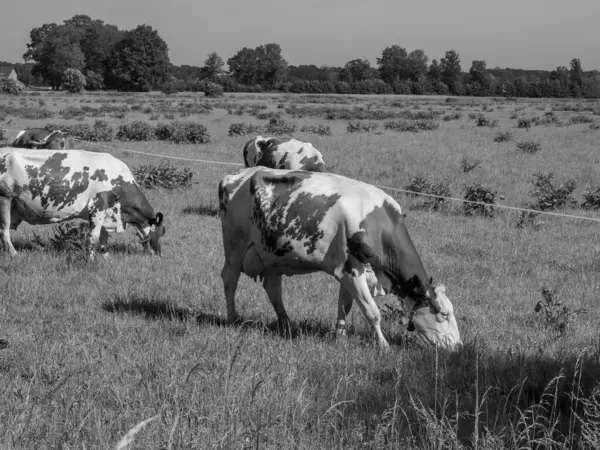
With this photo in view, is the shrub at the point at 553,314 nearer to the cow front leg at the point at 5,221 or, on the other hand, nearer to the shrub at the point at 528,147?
the cow front leg at the point at 5,221

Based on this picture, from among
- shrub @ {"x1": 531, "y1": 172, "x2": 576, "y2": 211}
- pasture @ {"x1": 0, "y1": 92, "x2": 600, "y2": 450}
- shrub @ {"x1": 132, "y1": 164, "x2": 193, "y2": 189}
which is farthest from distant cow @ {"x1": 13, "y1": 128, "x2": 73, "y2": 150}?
shrub @ {"x1": 531, "y1": 172, "x2": 576, "y2": 211}

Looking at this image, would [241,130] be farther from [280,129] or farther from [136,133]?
[136,133]

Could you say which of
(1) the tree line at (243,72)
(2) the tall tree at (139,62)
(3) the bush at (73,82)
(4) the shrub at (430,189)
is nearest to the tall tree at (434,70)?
(1) the tree line at (243,72)

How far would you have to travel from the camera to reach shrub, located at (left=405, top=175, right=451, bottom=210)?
672 inches

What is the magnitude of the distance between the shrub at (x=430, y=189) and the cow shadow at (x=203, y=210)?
474 centimetres

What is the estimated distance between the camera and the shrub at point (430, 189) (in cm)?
1708

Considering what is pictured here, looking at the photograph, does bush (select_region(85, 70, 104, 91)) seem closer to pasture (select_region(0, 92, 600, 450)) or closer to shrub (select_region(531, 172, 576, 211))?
pasture (select_region(0, 92, 600, 450))

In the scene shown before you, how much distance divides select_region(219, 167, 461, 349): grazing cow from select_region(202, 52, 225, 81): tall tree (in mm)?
146599

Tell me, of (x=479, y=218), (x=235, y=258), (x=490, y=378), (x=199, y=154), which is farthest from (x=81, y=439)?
(x=199, y=154)

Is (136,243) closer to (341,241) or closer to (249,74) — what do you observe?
(341,241)

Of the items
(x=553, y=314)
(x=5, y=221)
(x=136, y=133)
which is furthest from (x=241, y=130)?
(x=553, y=314)

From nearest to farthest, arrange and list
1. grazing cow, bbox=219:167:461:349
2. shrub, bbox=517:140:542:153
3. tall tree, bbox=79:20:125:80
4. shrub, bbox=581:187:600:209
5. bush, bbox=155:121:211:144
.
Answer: grazing cow, bbox=219:167:461:349, shrub, bbox=581:187:600:209, shrub, bbox=517:140:542:153, bush, bbox=155:121:211:144, tall tree, bbox=79:20:125:80

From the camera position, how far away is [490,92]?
110312 mm

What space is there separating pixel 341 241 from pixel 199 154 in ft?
60.7
